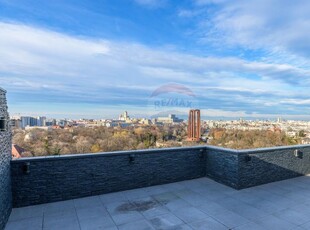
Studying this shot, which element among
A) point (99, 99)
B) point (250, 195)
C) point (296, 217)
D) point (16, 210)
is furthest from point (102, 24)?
point (99, 99)

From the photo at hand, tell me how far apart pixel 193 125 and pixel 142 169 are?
9.19m

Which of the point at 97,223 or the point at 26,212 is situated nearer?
the point at 97,223

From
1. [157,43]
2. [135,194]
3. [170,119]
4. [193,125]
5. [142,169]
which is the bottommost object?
[135,194]

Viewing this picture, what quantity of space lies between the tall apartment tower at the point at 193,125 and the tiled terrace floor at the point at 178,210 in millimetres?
8280

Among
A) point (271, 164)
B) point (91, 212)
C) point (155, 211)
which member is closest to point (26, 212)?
point (91, 212)

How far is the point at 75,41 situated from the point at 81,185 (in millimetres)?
7546

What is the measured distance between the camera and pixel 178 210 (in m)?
3.36

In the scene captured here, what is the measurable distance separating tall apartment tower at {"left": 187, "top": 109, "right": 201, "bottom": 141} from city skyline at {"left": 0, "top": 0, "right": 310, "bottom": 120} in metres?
0.91

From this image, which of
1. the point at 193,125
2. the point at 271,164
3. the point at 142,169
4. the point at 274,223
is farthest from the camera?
the point at 193,125

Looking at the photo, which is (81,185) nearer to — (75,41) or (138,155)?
(138,155)

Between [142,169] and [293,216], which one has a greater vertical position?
[142,169]

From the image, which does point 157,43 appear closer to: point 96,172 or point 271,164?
point 271,164

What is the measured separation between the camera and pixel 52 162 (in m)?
3.66

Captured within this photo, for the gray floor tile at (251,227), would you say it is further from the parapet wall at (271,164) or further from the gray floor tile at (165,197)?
the parapet wall at (271,164)
